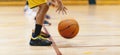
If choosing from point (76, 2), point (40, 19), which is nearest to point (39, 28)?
point (40, 19)

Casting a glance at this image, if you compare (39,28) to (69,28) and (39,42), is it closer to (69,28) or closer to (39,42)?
(39,42)

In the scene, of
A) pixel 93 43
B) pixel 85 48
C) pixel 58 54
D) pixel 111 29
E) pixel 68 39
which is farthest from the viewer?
pixel 111 29

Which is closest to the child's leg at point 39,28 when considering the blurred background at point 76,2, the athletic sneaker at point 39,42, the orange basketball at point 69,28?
the athletic sneaker at point 39,42

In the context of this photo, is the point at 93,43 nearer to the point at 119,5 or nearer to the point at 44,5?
the point at 44,5

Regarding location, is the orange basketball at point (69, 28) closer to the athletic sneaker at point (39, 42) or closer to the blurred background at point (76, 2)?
the athletic sneaker at point (39, 42)

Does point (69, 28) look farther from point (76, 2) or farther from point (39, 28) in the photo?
point (76, 2)

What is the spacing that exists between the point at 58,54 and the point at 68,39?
2.36 ft

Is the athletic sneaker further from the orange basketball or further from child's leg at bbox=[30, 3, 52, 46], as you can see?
the orange basketball

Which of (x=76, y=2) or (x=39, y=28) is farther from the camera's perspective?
(x=76, y=2)

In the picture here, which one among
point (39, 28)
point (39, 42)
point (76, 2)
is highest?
point (39, 28)

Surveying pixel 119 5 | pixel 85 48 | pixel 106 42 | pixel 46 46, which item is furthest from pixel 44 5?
pixel 119 5

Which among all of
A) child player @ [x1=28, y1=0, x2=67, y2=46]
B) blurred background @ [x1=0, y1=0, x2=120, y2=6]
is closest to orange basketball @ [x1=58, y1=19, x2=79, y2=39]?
child player @ [x1=28, y1=0, x2=67, y2=46]

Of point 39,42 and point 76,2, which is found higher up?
point 39,42

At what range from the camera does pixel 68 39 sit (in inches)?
127
